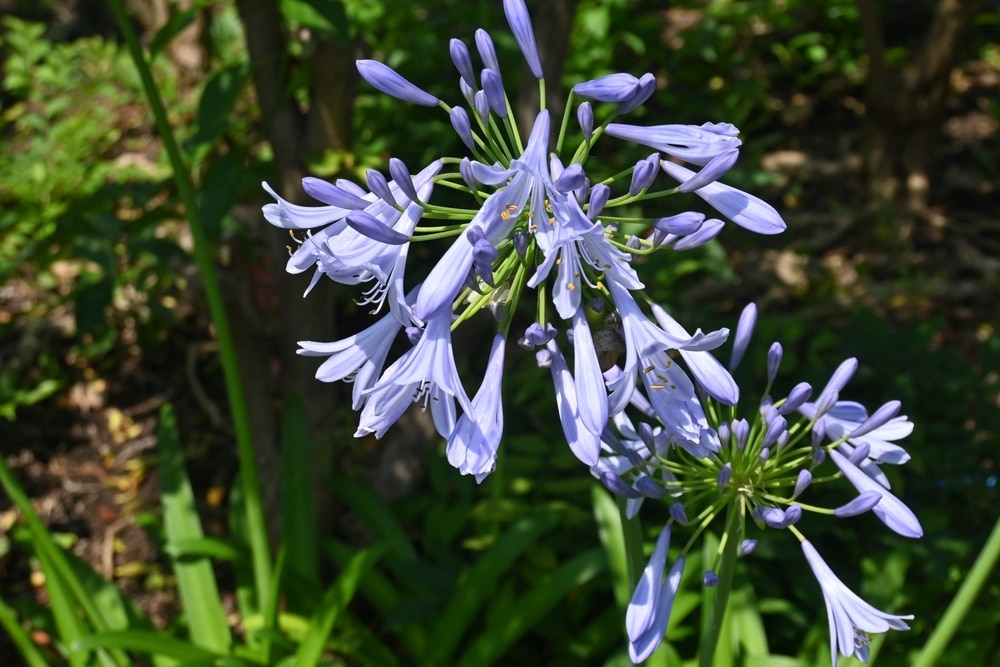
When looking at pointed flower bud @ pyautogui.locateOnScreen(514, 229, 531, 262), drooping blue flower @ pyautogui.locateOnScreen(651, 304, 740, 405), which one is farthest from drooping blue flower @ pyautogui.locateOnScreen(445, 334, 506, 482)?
drooping blue flower @ pyautogui.locateOnScreen(651, 304, 740, 405)

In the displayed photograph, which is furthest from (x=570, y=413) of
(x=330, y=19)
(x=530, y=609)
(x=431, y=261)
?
(x=431, y=261)

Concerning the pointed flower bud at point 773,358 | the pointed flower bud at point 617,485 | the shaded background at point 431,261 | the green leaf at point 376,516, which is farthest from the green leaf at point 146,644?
the pointed flower bud at point 773,358

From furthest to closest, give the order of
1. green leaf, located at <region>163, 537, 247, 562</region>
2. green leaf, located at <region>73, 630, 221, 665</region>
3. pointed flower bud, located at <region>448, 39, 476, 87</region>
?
green leaf, located at <region>163, 537, 247, 562</region>, green leaf, located at <region>73, 630, 221, 665</region>, pointed flower bud, located at <region>448, 39, 476, 87</region>

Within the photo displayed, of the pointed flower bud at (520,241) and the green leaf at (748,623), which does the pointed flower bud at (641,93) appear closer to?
the pointed flower bud at (520,241)

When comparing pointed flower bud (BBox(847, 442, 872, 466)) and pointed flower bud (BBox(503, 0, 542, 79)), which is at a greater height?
pointed flower bud (BBox(503, 0, 542, 79))

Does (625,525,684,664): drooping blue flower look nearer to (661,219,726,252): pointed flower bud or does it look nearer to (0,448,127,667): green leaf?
(661,219,726,252): pointed flower bud

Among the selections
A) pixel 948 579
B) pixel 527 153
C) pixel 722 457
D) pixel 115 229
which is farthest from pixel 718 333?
pixel 115 229

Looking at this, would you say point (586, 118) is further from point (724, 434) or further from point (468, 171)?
point (724, 434)
